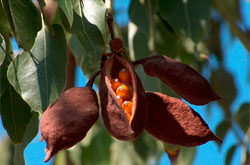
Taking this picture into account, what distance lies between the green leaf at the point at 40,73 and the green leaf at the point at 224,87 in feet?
4.09

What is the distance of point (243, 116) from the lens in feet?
6.95

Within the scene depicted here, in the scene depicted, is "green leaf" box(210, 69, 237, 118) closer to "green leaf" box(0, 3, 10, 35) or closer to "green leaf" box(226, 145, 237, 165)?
"green leaf" box(226, 145, 237, 165)

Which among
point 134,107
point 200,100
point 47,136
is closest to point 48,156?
point 47,136

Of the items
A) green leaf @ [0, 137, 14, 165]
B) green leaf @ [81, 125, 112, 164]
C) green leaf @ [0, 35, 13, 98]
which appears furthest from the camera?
green leaf @ [81, 125, 112, 164]

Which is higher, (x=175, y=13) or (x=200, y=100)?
(x=200, y=100)

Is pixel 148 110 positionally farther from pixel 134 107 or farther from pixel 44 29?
pixel 44 29

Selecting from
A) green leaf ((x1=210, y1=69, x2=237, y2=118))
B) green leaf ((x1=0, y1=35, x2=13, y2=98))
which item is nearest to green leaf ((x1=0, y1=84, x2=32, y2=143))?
green leaf ((x1=0, y1=35, x2=13, y2=98))

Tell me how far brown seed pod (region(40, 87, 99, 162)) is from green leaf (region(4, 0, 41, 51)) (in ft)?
0.75

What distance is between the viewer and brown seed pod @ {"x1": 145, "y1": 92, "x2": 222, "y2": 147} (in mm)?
1018

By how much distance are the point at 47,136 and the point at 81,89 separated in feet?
0.35

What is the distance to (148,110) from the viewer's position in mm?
1024

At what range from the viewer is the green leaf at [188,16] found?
5.37ft

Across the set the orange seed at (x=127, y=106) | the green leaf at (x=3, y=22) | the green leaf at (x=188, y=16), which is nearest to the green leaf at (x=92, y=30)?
the orange seed at (x=127, y=106)

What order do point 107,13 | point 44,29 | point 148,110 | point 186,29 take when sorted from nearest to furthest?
point 148,110
point 107,13
point 44,29
point 186,29
